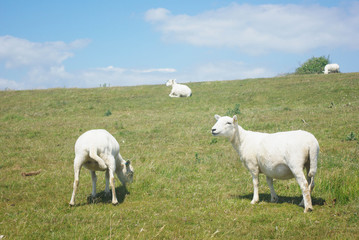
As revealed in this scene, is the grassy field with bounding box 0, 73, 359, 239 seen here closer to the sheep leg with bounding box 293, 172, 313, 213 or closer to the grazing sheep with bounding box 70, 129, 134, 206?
the sheep leg with bounding box 293, 172, 313, 213

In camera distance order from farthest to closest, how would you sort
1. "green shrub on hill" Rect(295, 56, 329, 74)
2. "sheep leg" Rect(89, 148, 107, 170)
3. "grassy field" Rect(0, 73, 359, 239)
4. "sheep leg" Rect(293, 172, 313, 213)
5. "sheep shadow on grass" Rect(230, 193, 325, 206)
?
1. "green shrub on hill" Rect(295, 56, 329, 74)
2. "sheep leg" Rect(89, 148, 107, 170)
3. "sheep shadow on grass" Rect(230, 193, 325, 206)
4. "sheep leg" Rect(293, 172, 313, 213)
5. "grassy field" Rect(0, 73, 359, 239)

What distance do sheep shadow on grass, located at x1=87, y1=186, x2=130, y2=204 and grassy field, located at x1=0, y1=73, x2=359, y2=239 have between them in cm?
4

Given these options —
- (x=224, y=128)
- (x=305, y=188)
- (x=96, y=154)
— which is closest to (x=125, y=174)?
(x=96, y=154)

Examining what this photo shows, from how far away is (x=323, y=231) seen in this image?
5.94m

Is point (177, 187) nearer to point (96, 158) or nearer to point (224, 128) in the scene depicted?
point (224, 128)

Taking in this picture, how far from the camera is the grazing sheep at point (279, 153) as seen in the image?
6.89 m

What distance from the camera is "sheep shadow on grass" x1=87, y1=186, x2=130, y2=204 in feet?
28.6

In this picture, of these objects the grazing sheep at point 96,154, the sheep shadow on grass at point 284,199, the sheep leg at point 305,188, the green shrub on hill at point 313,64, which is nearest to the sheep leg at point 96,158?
the grazing sheep at point 96,154

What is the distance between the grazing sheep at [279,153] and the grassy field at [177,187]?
0.70 metres

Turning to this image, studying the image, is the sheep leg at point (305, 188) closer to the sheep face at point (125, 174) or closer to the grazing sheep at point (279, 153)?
the grazing sheep at point (279, 153)

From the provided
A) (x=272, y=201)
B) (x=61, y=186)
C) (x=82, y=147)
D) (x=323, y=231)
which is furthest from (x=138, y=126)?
(x=323, y=231)

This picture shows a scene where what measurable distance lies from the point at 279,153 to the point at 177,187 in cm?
325

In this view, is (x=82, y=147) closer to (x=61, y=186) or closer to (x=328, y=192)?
(x=61, y=186)

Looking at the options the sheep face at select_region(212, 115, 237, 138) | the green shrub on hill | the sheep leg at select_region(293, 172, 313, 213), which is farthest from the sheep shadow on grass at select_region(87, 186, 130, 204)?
the green shrub on hill
